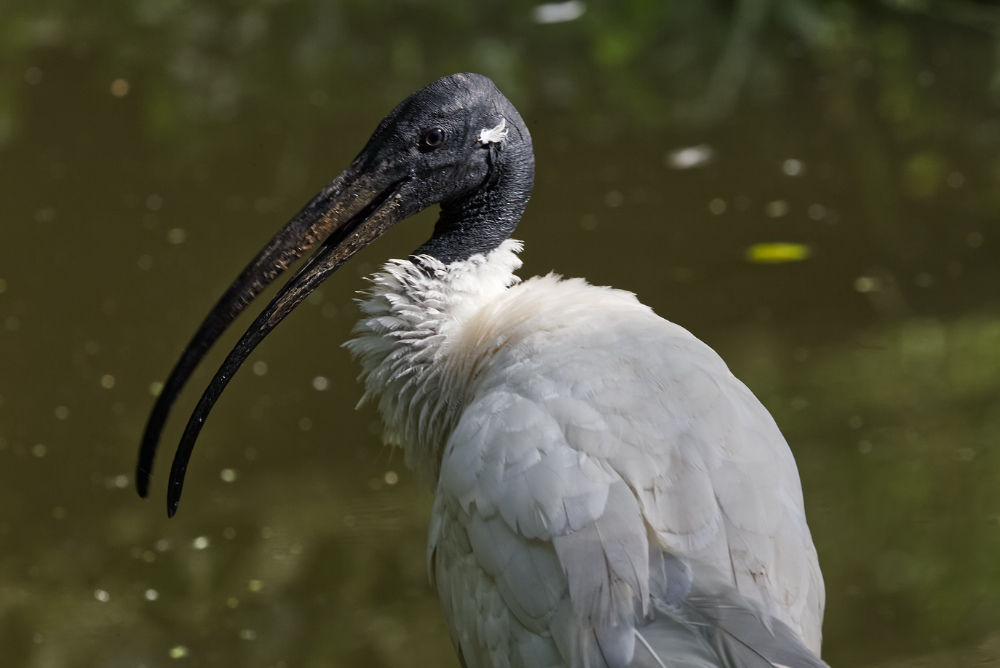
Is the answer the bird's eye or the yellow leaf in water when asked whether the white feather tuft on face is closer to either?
the bird's eye

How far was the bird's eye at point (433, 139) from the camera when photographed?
268cm

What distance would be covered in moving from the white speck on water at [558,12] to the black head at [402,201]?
4.62m

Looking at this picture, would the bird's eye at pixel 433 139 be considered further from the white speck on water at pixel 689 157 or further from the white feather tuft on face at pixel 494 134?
the white speck on water at pixel 689 157

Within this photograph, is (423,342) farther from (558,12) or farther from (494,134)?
(558,12)

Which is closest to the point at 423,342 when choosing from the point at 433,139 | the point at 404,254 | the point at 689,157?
the point at 433,139

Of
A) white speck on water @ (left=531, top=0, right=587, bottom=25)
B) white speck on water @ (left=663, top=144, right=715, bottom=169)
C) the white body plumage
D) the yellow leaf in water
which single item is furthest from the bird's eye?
white speck on water @ (left=531, top=0, right=587, bottom=25)

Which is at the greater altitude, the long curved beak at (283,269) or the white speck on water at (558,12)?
the long curved beak at (283,269)

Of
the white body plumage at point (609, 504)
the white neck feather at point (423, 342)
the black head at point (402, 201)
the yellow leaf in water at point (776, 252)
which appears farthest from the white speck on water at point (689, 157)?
the white body plumage at point (609, 504)

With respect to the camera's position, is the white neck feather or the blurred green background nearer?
the white neck feather

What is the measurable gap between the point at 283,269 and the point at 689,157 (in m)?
3.51

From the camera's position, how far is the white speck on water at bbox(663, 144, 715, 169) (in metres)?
5.63

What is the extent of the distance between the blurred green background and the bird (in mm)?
539

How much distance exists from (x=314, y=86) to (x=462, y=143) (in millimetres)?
3961

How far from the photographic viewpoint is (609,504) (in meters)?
2.10
